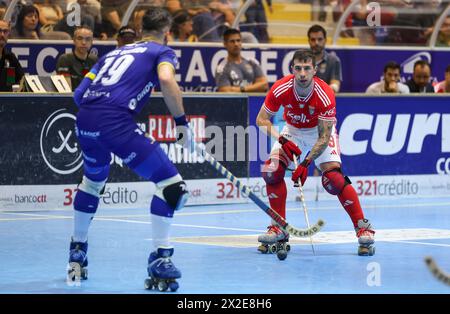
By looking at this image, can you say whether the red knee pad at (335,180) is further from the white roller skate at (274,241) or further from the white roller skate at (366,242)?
the white roller skate at (274,241)

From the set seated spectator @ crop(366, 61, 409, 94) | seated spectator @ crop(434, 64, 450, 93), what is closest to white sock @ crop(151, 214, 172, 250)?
seated spectator @ crop(366, 61, 409, 94)

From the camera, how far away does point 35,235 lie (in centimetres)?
1190

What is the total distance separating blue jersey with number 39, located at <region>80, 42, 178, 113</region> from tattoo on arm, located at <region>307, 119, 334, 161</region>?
8.59 feet

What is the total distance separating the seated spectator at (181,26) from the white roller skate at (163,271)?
9535mm

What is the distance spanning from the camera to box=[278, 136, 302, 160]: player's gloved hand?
1073 cm

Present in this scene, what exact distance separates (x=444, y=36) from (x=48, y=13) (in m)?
7.14

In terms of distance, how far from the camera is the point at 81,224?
8.81 metres

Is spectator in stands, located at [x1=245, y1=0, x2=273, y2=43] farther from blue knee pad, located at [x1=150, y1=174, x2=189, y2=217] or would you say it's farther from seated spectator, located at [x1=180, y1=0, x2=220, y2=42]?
blue knee pad, located at [x1=150, y1=174, x2=189, y2=217]

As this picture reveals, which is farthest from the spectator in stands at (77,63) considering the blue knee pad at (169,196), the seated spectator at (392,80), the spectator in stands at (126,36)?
the blue knee pad at (169,196)

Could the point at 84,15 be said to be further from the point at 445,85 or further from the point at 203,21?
the point at 445,85

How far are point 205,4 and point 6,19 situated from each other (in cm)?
351
